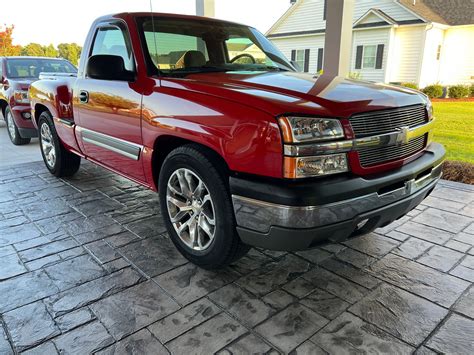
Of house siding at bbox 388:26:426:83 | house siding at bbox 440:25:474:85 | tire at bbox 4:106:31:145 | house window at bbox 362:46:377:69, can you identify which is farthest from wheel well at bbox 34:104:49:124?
house siding at bbox 440:25:474:85

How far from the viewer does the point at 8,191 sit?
450 centimetres

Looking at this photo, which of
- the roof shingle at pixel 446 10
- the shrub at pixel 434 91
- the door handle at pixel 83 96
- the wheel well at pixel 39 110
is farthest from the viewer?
the roof shingle at pixel 446 10

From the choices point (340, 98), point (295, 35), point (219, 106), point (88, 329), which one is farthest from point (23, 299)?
point (295, 35)

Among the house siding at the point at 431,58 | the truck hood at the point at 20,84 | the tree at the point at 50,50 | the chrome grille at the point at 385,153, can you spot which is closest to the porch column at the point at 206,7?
the truck hood at the point at 20,84

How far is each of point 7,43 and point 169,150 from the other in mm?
24026

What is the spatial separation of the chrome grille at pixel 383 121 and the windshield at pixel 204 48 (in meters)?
1.34

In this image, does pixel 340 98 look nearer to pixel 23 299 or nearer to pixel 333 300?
pixel 333 300

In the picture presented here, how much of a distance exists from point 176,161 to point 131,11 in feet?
5.08

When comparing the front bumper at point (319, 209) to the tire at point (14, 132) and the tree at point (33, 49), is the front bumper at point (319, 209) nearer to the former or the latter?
the tire at point (14, 132)

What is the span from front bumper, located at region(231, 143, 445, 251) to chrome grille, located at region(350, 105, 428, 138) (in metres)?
0.27

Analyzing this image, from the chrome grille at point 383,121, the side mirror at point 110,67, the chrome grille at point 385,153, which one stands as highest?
the side mirror at point 110,67

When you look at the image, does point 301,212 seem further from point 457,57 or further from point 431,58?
point 457,57

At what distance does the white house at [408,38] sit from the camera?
16562 millimetres

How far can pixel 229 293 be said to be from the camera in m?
2.43
